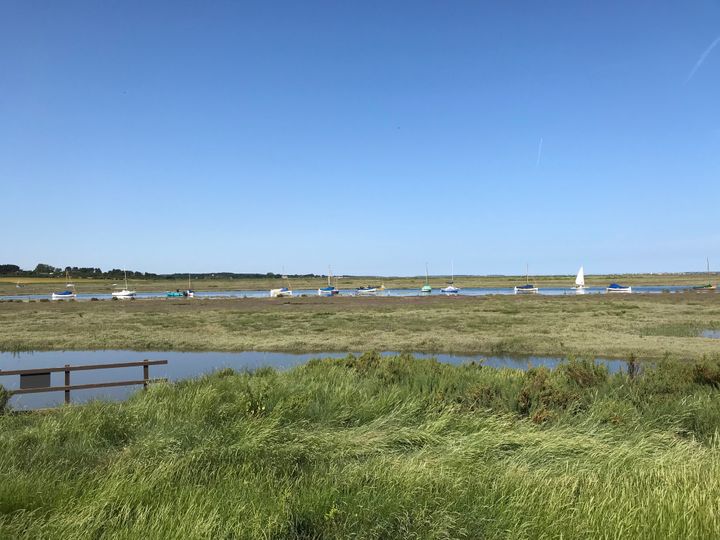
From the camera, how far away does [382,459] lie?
19.6ft

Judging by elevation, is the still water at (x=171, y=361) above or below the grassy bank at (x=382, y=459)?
below

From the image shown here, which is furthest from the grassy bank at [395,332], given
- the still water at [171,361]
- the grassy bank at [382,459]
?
the grassy bank at [382,459]

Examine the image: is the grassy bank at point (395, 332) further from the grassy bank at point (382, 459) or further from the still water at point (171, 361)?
the grassy bank at point (382, 459)

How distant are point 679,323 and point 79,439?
132 ft

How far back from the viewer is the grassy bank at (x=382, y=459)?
14.0ft

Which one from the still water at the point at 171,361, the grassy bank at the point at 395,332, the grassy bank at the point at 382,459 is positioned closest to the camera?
the grassy bank at the point at 382,459

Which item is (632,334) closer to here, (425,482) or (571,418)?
(571,418)

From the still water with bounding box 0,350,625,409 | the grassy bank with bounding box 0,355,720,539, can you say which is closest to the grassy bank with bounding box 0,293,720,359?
the still water with bounding box 0,350,625,409

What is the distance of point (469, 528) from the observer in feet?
14.3

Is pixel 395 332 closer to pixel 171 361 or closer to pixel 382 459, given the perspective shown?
pixel 171 361

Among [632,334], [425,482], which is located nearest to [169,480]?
[425,482]

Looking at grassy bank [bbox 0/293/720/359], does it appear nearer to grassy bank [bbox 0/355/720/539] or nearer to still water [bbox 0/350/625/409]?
still water [bbox 0/350/625/409]

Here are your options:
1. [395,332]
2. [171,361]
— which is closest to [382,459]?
[171,361]

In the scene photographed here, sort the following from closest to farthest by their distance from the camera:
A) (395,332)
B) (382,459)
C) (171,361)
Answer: (382,459), (171,361), (395,332)
